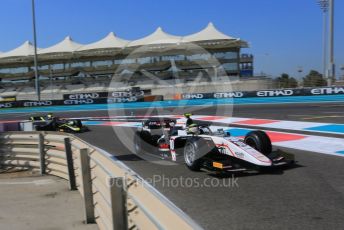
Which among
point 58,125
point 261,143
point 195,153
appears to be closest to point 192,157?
point 195,153

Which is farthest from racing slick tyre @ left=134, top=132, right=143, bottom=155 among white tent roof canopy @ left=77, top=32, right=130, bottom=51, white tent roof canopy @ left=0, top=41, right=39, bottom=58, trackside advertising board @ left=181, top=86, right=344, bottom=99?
white tent roof canopy @ left=0, top=41, right=39, bottom=58

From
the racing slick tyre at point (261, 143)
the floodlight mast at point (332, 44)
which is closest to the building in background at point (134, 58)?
the floodlight mast at point (332, 44)

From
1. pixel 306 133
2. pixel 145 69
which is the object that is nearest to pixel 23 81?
pixel 145 69

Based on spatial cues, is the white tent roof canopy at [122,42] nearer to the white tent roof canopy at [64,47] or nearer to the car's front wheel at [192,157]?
the white tent roof canopy at [64,47]

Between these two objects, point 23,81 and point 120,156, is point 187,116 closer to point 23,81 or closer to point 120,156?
point 120,156

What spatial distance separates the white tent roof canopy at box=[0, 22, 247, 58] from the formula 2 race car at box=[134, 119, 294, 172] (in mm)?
60581

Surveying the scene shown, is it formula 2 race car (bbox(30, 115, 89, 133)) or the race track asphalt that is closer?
the race track asphalt

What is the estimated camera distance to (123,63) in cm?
7469

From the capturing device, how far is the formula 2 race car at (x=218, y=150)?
714 centimetres

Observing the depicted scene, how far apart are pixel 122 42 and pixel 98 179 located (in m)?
75.0

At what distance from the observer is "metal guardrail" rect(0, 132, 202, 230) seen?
271cm

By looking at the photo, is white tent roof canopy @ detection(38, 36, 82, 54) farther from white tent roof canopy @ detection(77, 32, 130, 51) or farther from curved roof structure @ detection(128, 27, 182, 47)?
curved roof structure @ detection(128, 27, 182, 47)

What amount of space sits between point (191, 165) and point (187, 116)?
5.01ft

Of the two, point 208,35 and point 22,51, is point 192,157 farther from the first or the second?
point 22,51
